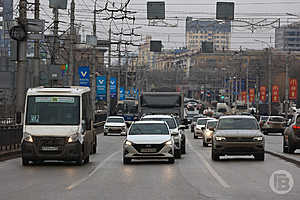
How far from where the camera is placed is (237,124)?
27359mm

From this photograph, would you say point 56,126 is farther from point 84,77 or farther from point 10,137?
point 84,77

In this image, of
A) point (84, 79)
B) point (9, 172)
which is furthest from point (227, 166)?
point (84, 79)

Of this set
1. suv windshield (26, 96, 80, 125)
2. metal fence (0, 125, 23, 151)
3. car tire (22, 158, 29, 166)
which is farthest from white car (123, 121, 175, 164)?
metal fence (0, 125, 23, 151)

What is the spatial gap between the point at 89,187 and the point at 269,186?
403 centimetres

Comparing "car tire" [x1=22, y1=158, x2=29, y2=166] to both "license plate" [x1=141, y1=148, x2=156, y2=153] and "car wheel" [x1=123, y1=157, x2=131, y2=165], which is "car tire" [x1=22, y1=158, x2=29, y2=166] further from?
"license plate" [x1=141, y1=148, x2=156, y2=153]

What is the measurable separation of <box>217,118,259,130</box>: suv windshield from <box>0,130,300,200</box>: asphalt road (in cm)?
172

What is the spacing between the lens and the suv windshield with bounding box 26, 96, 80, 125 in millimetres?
24906

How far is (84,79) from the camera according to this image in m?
51.4

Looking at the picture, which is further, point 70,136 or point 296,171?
point 70,136

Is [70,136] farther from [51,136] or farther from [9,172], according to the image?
[9,172]

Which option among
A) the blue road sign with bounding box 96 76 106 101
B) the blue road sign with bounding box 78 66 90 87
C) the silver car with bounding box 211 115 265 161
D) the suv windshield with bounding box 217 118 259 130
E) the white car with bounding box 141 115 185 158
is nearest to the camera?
the silver car with bounding box 211 115 265 161

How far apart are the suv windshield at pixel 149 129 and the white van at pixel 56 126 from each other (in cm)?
166

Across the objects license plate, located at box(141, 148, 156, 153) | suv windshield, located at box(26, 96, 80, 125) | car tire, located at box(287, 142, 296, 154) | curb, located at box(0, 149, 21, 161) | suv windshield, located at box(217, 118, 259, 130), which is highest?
suv windshield, located at box(26, 96, 80, 125)

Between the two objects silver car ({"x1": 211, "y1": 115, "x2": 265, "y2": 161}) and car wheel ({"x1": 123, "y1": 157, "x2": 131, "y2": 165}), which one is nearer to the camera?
car wheel ({"x1": 123, "y1": 157, "x2": 131, "y2": 165})
